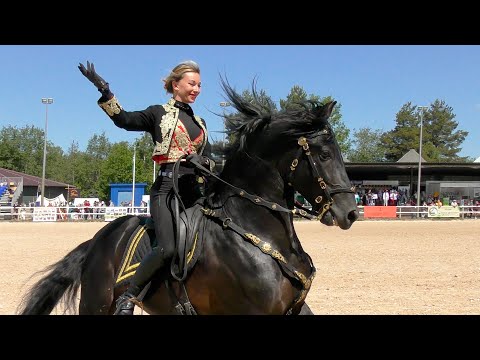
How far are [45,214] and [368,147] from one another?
3062 inches

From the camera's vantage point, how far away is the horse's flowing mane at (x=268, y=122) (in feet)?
14.5

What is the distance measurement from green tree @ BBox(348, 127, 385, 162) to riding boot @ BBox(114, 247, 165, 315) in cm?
9515

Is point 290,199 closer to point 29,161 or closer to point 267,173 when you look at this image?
point 267,173

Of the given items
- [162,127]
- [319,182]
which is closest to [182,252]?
[162,127]

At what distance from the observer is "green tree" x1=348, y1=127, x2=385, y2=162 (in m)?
99.1

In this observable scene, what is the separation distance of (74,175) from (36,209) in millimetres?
71537

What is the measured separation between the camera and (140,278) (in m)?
4.59

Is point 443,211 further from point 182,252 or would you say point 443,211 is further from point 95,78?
point 95,78

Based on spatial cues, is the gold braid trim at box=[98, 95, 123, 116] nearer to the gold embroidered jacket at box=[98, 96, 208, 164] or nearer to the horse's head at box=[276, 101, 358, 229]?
the gold embroidered jacket at box=[98, 96, 208, 164]

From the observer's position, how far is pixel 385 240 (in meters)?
21.5

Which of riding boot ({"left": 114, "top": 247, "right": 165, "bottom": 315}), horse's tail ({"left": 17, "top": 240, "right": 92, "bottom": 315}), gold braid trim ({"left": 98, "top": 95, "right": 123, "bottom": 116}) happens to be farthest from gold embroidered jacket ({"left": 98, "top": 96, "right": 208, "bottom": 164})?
horse's tail ({"left": 17, "top": 240, "right": 92, "bottom": 315})

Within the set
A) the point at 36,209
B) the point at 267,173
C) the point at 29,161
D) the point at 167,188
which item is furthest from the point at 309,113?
the point at 29,161

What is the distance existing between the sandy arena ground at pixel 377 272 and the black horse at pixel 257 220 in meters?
3.51

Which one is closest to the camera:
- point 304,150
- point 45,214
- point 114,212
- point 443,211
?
point 304,150
